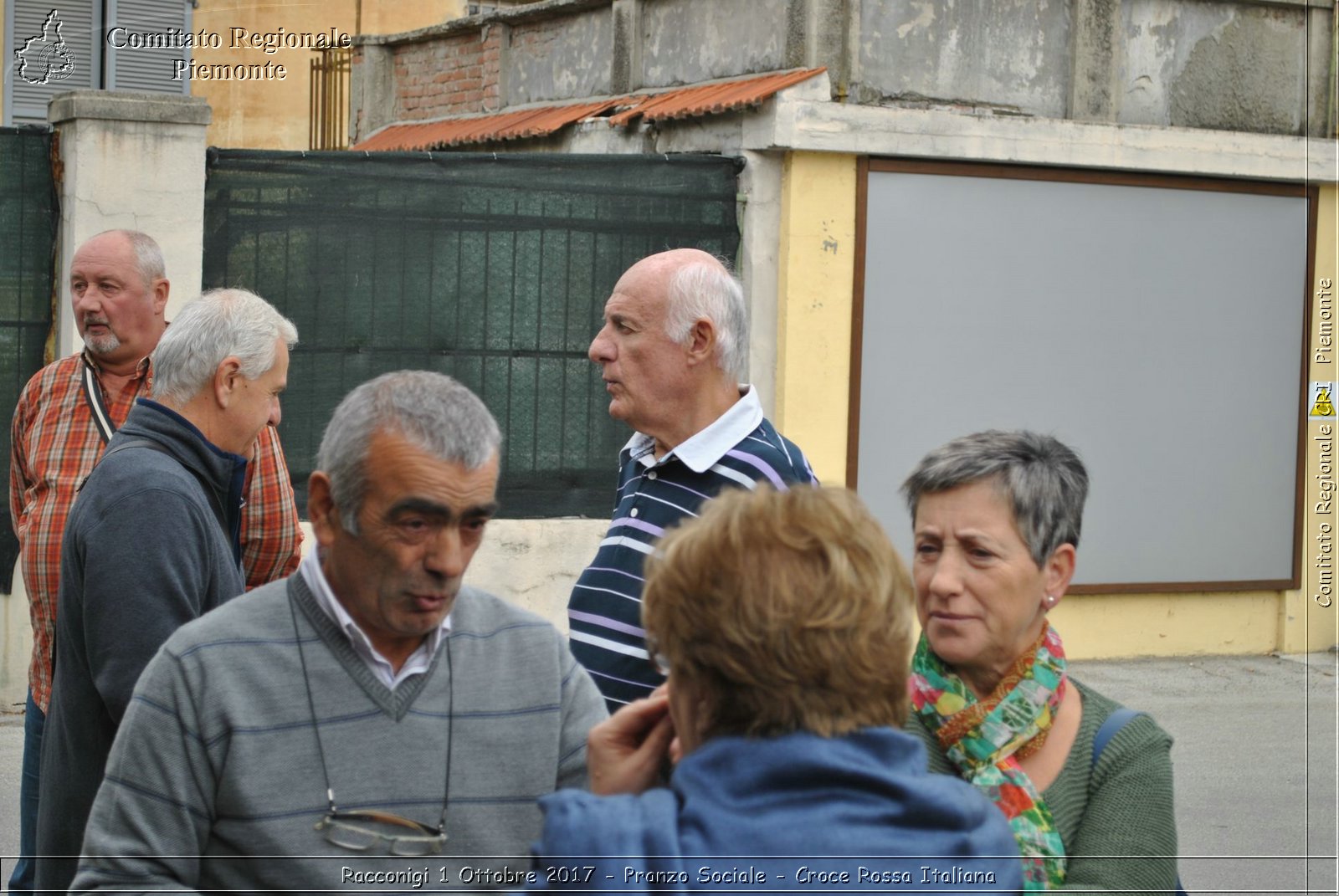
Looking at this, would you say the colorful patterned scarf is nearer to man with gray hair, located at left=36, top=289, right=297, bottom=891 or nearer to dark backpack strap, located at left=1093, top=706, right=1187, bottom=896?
dark backpack strap, located at left=1093, top=706, right=1187, bottom=896

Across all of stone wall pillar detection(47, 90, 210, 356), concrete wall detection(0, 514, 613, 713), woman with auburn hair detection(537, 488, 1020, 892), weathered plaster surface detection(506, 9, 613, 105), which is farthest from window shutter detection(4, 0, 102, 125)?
woman with auburn hair detection(537, 488, 1020, 892)

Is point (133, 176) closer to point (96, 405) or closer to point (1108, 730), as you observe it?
point (96, 405)

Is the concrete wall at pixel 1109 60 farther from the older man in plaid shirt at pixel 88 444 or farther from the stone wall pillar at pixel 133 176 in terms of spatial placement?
the older man in plaid shirt at pixel 88 444

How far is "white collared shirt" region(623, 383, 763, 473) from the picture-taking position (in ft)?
11.5

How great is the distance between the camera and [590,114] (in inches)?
408

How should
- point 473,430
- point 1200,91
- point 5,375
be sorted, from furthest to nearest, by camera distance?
point 1200,91 < point 5,375 < point 473,430

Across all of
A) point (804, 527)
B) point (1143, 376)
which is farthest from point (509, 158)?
point (804, 527)

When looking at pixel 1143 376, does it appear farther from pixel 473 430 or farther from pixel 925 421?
pixel 473 430

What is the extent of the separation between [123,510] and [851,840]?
191 centimetres

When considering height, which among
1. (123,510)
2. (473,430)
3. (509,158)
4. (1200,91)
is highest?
(1200,91)

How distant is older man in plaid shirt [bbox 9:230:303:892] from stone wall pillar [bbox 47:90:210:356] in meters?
2.51

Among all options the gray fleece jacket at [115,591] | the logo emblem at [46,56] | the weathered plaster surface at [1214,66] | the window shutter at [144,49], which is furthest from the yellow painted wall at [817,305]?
the logo emblem at [46,56]

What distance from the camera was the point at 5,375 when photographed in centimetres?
753

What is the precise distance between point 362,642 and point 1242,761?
254 inches
